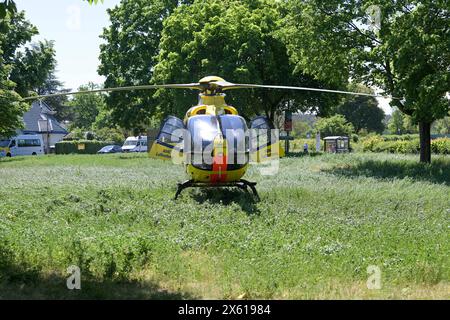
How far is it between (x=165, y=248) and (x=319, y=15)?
17568 millimetres

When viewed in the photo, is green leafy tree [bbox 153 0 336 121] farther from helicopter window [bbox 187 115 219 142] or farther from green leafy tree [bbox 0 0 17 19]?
green leafy tree [bbox 0 0 17 19]

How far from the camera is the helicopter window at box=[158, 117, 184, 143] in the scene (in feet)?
49.7

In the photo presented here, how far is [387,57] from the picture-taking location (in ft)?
69.2

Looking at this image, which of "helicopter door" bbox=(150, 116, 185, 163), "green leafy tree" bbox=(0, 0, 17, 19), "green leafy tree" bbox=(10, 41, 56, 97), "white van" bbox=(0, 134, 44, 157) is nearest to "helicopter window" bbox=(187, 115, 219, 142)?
"helicopter door" bbox=(150, 116, 185, 163)

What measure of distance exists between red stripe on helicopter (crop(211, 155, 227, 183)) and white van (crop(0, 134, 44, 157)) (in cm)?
4468

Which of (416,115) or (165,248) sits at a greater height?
(416,115)

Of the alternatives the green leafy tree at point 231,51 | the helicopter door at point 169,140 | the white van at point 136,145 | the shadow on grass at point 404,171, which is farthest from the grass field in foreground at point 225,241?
the white van at point 136,145

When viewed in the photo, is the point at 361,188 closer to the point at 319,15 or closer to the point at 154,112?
the point at 319,15

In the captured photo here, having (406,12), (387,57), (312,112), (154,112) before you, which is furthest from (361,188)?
(154,112)

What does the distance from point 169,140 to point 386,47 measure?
1016cm

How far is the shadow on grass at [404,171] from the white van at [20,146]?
1572 inches

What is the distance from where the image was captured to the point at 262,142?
15031 mm

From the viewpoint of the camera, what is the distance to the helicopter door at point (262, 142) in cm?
1493

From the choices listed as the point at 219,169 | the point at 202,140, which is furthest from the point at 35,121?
the point at 219,169
